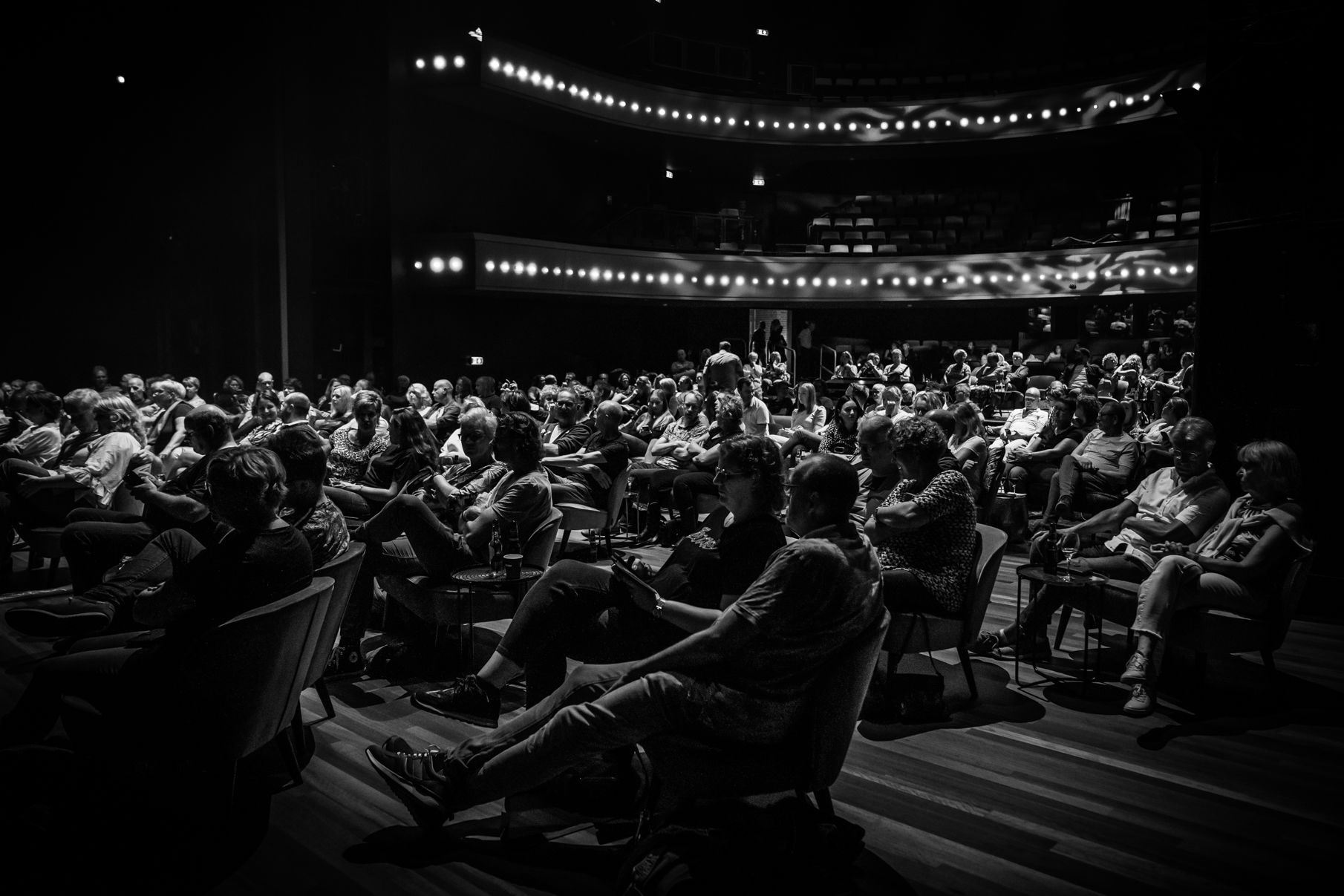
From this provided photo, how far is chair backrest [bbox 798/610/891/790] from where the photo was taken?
213 cm

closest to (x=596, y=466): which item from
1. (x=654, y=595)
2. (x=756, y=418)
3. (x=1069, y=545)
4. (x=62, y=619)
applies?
(x=756, y=418)

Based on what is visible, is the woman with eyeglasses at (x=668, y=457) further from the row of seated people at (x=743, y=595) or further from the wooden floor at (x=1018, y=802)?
the wooden floor at (x=1018, y=802)

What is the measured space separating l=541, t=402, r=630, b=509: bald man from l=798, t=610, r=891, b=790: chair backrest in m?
3.64

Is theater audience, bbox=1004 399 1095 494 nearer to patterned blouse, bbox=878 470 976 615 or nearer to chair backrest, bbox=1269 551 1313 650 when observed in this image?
chair backrest, bbox=1269 551 1313 650

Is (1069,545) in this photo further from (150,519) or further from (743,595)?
(150,519)

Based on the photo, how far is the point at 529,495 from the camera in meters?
3.76

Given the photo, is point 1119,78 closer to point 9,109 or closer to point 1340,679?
point 1340,679

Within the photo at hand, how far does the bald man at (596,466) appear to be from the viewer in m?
5.86

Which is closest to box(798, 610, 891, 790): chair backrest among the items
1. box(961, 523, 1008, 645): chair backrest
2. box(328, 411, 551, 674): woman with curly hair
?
box(961, 523, 1008, 645): chair backrest

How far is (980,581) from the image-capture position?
3428 mm

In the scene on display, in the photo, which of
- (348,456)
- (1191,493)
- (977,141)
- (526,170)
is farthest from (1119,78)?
(348,456)

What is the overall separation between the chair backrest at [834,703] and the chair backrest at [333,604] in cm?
151

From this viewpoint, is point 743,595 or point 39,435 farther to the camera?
point 39,435

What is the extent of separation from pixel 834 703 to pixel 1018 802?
100cm
